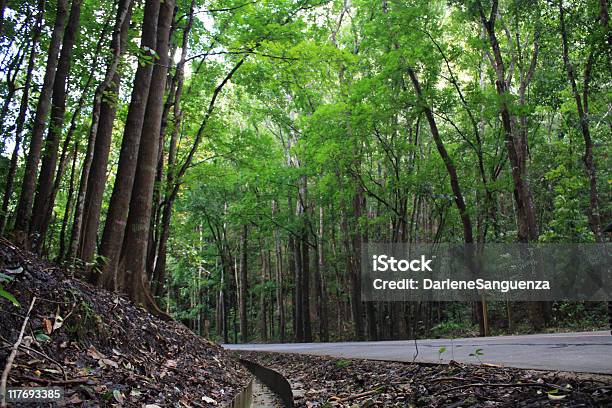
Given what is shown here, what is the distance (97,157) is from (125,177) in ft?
1.64

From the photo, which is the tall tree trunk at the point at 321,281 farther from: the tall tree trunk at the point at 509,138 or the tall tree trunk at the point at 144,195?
the tall tree trunk at the point at 144,195

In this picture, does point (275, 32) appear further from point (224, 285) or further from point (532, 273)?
point (224, 285)

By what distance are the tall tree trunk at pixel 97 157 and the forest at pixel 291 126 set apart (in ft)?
0.10

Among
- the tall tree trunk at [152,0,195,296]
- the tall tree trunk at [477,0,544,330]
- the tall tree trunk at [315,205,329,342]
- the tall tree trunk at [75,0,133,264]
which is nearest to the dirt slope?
the tall tree trunk at [75,0,133,264]

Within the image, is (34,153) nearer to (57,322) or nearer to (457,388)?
(57,322)

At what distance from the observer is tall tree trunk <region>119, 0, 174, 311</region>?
7574mm

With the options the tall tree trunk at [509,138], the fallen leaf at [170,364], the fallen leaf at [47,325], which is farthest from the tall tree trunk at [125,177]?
the tall tree trunk at [509,138]

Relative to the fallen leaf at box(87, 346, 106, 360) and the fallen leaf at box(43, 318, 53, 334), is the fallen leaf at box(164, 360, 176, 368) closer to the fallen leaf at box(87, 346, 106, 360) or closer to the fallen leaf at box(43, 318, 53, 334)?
the fallen leaf at box(87, 346, 106, 360)

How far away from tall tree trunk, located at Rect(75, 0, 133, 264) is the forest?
29mm

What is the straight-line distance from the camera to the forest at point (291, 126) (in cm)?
685

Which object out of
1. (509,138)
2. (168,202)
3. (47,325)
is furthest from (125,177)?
(509,138)

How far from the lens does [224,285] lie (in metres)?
36.5

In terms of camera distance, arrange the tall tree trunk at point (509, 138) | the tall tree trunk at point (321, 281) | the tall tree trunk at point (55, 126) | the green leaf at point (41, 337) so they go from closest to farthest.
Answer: the green leaf at point (41, 337) → the tall tree trunk at point (55, 126) → the tall tree trunk at point (509, 138) → the tall tree trunk at point (321, 281)

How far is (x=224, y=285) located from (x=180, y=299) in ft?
48.5
